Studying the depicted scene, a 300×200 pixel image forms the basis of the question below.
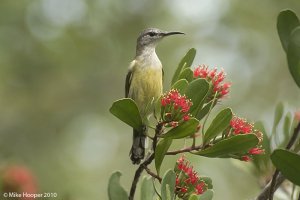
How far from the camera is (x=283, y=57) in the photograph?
10.4m

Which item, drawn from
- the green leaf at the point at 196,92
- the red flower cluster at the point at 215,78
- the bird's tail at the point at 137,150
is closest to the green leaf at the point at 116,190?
the green leaf at the point at 196,92

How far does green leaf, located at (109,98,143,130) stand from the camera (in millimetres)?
2355

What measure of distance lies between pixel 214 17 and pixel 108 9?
7.78 ft

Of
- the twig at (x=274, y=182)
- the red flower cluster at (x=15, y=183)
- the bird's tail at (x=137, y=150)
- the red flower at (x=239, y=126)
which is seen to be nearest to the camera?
the twig at (x=274, y=182)

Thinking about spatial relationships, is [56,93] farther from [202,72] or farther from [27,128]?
[202,72]

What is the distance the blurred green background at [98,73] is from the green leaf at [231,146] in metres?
3.80

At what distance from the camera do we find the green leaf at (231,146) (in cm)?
231

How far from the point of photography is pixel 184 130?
238 centimetres

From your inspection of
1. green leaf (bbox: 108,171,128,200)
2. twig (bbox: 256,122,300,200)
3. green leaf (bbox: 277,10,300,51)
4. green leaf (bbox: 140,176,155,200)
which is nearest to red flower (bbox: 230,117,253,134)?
twig (bbox: 256,122,300,200)

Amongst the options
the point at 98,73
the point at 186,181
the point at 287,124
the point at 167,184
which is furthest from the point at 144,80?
the point at 98,73

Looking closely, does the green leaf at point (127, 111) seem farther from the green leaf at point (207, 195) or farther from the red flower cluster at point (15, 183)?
the red flower cluster at point (15, 183)

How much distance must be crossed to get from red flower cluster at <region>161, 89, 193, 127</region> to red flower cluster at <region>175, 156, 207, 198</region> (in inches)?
8.7

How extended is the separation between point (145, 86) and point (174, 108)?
1.94 meters

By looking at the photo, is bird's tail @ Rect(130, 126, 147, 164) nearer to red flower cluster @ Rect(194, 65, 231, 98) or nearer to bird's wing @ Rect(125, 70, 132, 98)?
bird's wing @ Rect(125, 70, 132, 98)
